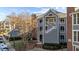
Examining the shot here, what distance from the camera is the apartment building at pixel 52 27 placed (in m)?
3.11

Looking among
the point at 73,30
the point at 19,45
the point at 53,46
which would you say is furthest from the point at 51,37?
the point at 19,45

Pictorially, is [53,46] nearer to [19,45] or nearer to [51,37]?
[51,37]

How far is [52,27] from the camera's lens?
312cm

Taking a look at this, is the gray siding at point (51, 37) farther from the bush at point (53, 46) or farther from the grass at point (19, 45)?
the grass at point (19, 45)

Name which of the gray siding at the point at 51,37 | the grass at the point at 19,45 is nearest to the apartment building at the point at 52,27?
the gray siding at the point at 51,37

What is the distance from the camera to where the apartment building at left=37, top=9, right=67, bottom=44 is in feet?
10.2

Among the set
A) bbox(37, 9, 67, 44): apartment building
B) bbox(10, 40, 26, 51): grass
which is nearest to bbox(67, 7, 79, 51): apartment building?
bbox(37, 9, 67, 44): apartment building

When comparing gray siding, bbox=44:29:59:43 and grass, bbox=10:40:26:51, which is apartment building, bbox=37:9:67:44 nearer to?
gray siding, bbox=44:29:59:43
